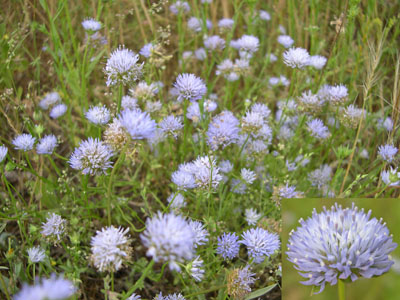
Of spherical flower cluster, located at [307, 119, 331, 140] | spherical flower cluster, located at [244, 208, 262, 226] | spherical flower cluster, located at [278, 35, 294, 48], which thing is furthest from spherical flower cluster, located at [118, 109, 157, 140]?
spherical flower cluster, located at [278, 35, 294, 48]

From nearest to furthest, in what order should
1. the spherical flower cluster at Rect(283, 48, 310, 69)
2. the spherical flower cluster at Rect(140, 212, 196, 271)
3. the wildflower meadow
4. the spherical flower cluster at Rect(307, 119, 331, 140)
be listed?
the spherical flower cluster at Rect(140, 212, 196, 271) → the wildflower meadow → the spherical flower cluster at Rect(283, 48, 310, 69) → the spherical flower cluster at Rect(307, 119, 331, 140)

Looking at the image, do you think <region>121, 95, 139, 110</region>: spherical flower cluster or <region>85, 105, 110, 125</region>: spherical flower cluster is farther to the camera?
<region>121, 95, 139, 110</region>: spherical flower cluster

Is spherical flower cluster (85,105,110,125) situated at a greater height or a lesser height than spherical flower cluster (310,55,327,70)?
lesser

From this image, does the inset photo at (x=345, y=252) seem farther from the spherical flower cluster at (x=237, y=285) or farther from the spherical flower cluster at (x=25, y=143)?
the spherical flower cluster at (x=25, y=143)

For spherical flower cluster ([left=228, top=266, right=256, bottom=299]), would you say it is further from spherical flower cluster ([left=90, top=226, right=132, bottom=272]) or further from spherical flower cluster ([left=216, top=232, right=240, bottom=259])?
spherical flower cluster ([left=90, top=226, right=132, bottom=272])

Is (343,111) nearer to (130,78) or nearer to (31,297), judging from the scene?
(130,78)

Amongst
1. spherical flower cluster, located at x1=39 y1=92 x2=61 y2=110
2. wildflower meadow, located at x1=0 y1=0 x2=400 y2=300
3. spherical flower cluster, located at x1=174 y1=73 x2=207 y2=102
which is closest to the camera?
wildflower meadow, located at x1=0 y1=0 x2=400 y2=300

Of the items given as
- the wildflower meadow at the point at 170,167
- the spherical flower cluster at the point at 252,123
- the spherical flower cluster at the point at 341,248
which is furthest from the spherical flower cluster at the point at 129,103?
the spherical flower cluster at the point at 341,248
